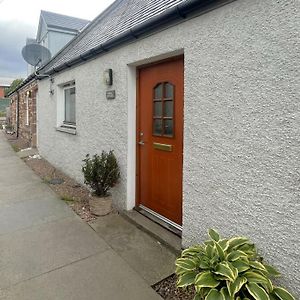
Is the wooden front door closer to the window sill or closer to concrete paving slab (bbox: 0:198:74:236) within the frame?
concrete paving slab (bbox: 0:198:74:236)

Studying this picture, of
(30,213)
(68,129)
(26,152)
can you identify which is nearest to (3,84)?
(26,152)

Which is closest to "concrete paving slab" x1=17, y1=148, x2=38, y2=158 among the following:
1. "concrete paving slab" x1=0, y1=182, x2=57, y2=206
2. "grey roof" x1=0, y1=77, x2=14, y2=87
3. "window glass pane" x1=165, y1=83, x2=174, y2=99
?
"concrete paving slab" x1=0, y1=182, x2=57, y2=206

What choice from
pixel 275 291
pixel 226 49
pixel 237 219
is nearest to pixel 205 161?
pixel 237 219

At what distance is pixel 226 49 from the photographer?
281 centimetres

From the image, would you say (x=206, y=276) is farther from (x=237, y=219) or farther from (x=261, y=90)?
(x=261, y=90)

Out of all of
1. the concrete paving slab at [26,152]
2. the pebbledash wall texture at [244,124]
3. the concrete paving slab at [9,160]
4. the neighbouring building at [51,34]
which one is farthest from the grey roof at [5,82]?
the pebbledash wall texture at [244,124]

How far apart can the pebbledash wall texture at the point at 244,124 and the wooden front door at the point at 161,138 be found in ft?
1.19

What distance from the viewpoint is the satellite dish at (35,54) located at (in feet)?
33.1

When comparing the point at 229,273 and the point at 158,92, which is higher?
the point at 158,92

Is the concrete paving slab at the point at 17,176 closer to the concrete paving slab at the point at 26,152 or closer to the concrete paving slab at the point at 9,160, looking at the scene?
the concrete paving slab at the point at 9,160

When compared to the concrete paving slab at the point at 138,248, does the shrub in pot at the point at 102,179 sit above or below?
above

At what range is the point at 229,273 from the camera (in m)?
2.12

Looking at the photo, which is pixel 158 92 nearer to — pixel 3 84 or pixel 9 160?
pixel 9 160

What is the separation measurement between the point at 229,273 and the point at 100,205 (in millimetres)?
2870
